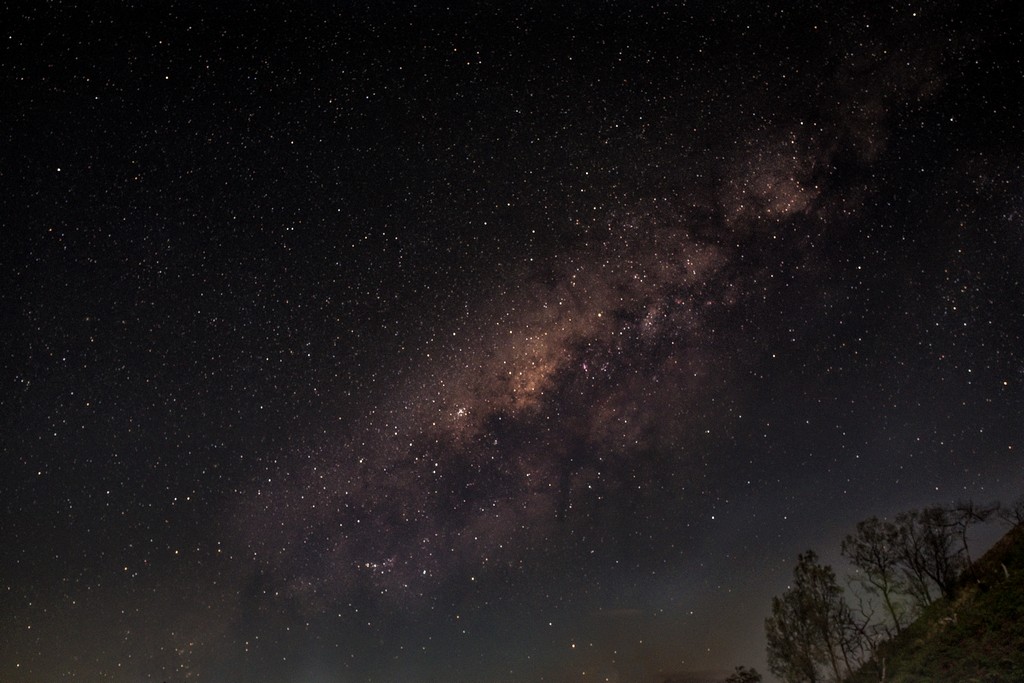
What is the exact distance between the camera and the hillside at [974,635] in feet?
79.3

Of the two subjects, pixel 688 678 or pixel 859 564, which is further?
pixel 688 678

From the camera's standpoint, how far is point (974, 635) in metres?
27.9

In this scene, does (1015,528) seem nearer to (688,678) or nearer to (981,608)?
(981,608)

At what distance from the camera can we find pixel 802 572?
38.8m

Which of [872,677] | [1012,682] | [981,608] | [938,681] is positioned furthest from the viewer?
[872,677]

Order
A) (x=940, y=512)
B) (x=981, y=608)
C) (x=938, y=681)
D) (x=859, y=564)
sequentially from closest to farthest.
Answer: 1. (x=938, y=681)
2. (x=981, y=608)
3. (x=940, y=512)
4. (x=859, y=564)

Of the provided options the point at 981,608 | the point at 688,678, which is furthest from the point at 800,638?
the point at 688,678

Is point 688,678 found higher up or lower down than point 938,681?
higher up

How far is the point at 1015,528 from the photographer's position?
3872cm

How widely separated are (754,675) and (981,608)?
43.1 feet

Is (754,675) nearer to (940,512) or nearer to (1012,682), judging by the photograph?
(940,512)

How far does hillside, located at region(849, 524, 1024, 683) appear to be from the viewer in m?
24.2

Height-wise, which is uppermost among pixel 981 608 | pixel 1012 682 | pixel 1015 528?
pixel 1015 528

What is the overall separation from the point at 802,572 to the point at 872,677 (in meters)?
6.17
